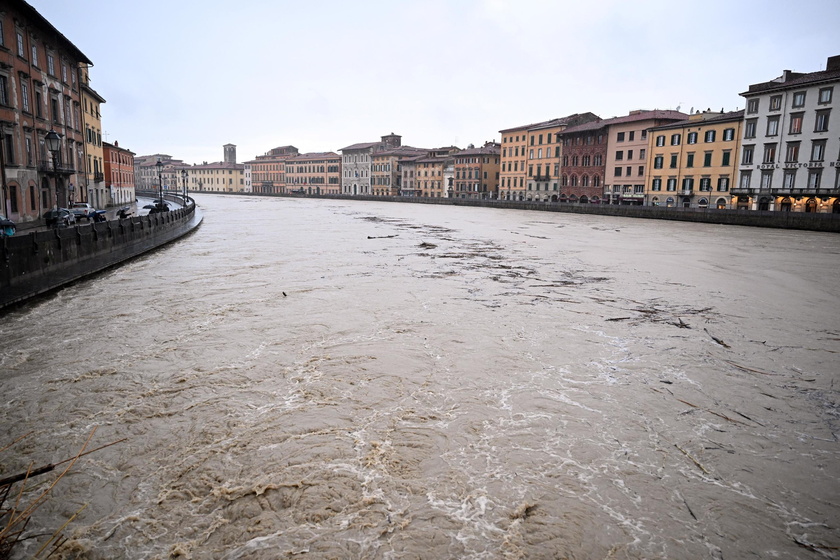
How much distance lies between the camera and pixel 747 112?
5200 cm

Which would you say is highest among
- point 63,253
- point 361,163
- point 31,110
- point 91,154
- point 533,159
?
point 361,163

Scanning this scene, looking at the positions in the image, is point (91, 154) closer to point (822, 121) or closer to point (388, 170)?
point (822, 121)

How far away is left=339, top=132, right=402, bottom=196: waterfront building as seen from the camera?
121 metres

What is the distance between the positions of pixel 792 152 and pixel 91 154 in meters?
60.4

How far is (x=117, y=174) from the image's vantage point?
66.1 m

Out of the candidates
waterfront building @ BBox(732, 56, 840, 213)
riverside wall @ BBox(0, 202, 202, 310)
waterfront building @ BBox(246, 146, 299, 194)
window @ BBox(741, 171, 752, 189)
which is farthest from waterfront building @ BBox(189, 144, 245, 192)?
riverside wall @ BBox(0, 202, 202, 310)

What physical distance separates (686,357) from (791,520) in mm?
4836

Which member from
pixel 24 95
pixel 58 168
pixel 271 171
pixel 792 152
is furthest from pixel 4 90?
pixel 271 171

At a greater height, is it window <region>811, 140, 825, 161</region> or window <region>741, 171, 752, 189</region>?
window <region>811, 140, 825, 161</region>

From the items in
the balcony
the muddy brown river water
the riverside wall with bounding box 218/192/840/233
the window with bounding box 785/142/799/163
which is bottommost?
the muddy brown river water

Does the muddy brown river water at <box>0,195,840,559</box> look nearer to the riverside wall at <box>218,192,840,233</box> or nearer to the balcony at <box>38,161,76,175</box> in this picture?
the balcony at <box>38,161,76,175</box>

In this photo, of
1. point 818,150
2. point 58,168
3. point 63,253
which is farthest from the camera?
point 818,150

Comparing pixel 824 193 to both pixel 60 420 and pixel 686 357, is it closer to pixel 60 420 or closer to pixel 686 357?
pixel 686 357

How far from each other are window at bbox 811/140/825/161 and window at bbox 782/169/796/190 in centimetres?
186
